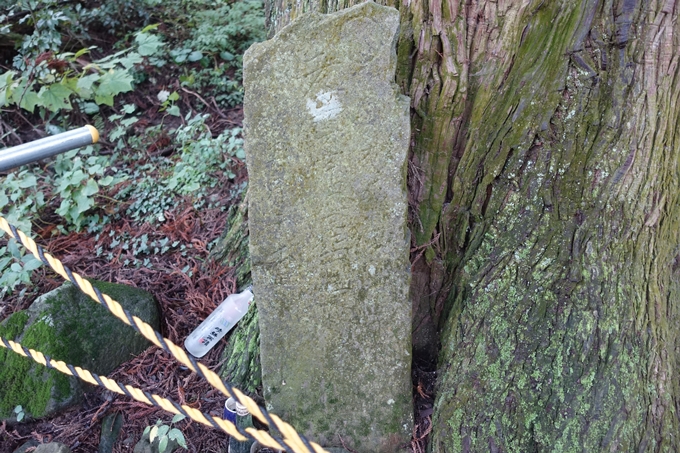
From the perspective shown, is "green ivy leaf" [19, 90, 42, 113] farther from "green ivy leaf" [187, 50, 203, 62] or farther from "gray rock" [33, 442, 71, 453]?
"gray rock" [33, 442, 71, 453]

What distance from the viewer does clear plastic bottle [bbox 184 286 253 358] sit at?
2418mm

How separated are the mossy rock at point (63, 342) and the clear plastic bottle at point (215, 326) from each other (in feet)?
0.77

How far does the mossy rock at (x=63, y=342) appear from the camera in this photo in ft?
7.30

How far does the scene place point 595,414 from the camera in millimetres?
1661

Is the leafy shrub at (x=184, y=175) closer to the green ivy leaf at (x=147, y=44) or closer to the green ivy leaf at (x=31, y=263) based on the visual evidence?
the green ivy leaf at (x=147, y=44)

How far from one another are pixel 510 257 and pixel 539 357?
14.5 inches

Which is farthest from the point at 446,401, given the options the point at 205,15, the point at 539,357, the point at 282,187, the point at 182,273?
the point at 205,15

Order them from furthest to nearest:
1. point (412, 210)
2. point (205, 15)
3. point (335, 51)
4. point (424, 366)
Result: 1. point (205, 15)
2. point (424, 366)
3. point (412, 210)
4. point (335, 51)

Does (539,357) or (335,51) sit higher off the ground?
(335,51)

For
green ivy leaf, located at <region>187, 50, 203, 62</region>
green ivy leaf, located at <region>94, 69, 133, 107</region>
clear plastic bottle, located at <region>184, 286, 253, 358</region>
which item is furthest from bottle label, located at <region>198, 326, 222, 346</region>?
green ivy leaf, located at <region>187, 50, 203, 62</region>

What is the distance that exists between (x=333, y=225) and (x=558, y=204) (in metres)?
0.82

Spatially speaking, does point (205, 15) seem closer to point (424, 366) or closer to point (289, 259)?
point (289, 259)

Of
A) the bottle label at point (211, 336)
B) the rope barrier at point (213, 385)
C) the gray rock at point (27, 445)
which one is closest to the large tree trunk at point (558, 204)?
the rope barrier at point (213, 385)

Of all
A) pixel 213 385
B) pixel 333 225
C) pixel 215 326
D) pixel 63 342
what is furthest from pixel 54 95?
pixel 213 385
